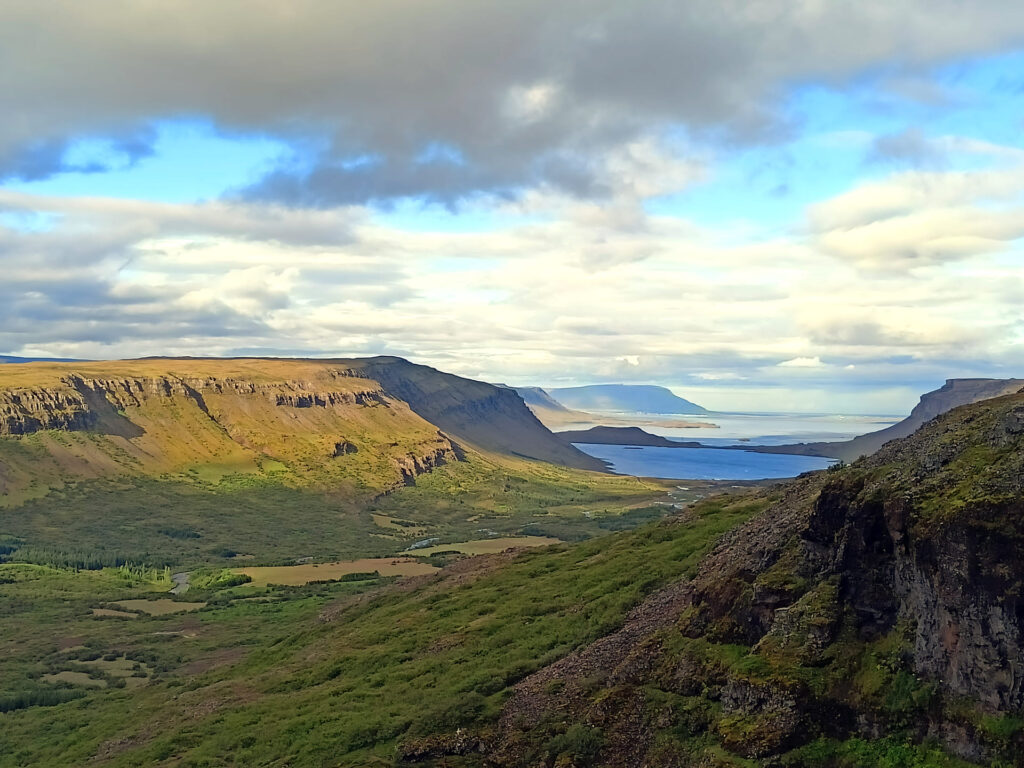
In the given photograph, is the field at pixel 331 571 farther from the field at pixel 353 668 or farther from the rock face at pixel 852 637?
the rock face at pixel 852 637

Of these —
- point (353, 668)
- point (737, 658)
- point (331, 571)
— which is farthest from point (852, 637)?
point (331, 571)

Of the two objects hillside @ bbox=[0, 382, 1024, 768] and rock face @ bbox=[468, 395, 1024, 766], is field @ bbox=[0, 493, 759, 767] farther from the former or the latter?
rock face @ bbox=[468, 395, 1024, 766]

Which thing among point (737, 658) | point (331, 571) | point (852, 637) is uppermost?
point (852, 637)

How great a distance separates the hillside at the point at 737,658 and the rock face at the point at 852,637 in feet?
0.24

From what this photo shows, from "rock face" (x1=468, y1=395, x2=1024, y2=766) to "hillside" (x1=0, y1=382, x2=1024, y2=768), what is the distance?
0.07 metres

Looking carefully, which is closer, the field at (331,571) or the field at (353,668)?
the field at (353,668)

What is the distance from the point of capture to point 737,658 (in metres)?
35.2

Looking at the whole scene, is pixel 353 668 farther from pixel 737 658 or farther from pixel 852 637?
pixel 852 637

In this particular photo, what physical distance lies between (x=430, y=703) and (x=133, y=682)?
78004mm

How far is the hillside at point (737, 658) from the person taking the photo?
28.0 meters

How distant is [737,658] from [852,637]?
4.99 meters

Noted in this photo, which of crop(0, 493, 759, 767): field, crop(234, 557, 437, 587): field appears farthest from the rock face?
crop(234, 557, 437, 587): field

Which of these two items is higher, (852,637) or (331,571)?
(852,637)

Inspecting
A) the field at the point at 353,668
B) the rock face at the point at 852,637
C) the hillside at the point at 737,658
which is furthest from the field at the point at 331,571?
the rock face at the point at 852,637
